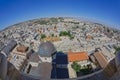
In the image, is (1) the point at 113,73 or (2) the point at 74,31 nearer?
(1) the point at 113,73

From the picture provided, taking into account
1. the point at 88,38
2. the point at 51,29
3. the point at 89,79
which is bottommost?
Result: the point at 88,38

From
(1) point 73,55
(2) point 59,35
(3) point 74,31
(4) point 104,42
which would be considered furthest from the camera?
(3) point 74,31

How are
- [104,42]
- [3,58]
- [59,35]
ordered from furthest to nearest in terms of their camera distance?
[59,35] → [104,42] → [3,58]

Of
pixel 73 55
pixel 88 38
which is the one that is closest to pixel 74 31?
pixel 88 38

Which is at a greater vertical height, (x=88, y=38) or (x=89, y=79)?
(x=89, y=79)

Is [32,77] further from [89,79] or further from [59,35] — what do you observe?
[59,35]

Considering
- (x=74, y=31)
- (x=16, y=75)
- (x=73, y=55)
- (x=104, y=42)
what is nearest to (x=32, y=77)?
(x=16, y=75)

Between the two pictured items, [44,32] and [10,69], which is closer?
[10,69]

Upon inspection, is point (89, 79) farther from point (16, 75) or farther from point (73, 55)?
point (73, 55)

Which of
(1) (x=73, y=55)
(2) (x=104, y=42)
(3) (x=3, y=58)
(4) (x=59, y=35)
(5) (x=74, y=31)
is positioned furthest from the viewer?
(5) (x=74, y=31)
